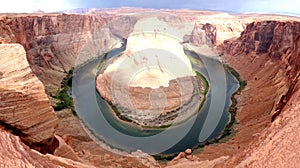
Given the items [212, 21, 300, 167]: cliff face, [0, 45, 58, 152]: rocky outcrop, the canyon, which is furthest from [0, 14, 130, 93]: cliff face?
[212, 21, 300, 167]: cliff face

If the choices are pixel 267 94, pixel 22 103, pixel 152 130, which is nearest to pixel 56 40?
pixel 152 130

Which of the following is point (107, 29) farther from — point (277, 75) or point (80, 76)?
point (277, 75)

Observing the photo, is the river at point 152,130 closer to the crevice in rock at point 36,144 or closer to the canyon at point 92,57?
the canyon at point 92,57

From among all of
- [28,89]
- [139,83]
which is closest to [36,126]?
[28,89]

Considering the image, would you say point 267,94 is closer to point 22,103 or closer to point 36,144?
point 36,144

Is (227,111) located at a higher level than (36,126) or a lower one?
lower

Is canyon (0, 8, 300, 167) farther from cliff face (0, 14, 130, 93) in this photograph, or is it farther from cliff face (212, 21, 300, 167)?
cliff face (0, 14, 130, 93)
